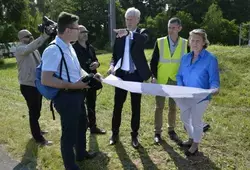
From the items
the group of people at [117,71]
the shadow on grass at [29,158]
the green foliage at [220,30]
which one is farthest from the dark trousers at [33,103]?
the green foliage at [220,30]

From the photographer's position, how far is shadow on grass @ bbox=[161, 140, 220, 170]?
4.30m

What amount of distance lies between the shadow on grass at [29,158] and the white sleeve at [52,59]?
1829mm

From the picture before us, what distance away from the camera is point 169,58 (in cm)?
481

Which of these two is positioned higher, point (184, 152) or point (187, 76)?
point (187, 76)

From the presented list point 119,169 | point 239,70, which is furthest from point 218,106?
point 119,169

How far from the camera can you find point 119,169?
4312 mm

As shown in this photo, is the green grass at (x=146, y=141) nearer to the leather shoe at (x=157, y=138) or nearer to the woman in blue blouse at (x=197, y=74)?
the leather shoe at (x=157, y=138)

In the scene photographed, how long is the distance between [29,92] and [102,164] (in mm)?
1635

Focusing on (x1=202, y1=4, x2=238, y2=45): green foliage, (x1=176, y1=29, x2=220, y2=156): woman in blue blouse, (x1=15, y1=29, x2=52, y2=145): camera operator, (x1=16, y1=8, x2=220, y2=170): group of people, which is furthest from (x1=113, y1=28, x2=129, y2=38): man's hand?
(x1=202, y1=4, x2=238, y2=45): green foliage

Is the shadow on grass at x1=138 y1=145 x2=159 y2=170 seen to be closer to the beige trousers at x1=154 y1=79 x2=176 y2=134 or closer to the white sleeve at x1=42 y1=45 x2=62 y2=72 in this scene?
the beige trousers at x1=154 y1=79 x2=176 y2=134

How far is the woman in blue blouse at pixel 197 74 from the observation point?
415 cm

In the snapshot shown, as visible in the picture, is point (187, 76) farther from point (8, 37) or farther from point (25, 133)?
point (8, 37)

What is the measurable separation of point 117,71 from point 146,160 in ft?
4.46

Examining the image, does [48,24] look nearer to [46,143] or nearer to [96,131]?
[46,143]
